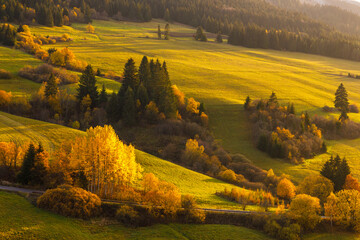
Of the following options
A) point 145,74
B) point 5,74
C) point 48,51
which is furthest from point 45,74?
point 145,74

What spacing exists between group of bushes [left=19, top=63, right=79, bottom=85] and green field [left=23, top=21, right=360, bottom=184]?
66.4 feet

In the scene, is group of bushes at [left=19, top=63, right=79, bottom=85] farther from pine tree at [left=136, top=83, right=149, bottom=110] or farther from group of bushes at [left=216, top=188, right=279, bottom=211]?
group of bushes at [left=216, top=188, right=279, bottom=211]

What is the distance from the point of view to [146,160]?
5941cm

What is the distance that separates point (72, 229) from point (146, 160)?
26234 mm

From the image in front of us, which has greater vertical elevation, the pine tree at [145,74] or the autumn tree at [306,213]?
the pine tree at [145,74]

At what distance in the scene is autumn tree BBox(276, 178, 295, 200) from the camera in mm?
56500

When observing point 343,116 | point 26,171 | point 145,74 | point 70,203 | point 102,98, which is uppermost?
point 145,74

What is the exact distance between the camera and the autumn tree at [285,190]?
56500 mm

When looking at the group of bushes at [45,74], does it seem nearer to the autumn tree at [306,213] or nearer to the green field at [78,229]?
the green field at [78,229]

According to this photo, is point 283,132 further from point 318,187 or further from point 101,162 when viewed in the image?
point 101,162

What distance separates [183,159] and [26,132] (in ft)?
106

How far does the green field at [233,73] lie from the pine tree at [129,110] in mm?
22114

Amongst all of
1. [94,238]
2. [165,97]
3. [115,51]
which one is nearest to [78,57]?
[115,51]

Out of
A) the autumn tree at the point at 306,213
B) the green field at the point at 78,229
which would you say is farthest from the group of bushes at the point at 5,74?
the autumn tree at the point at 306,213
